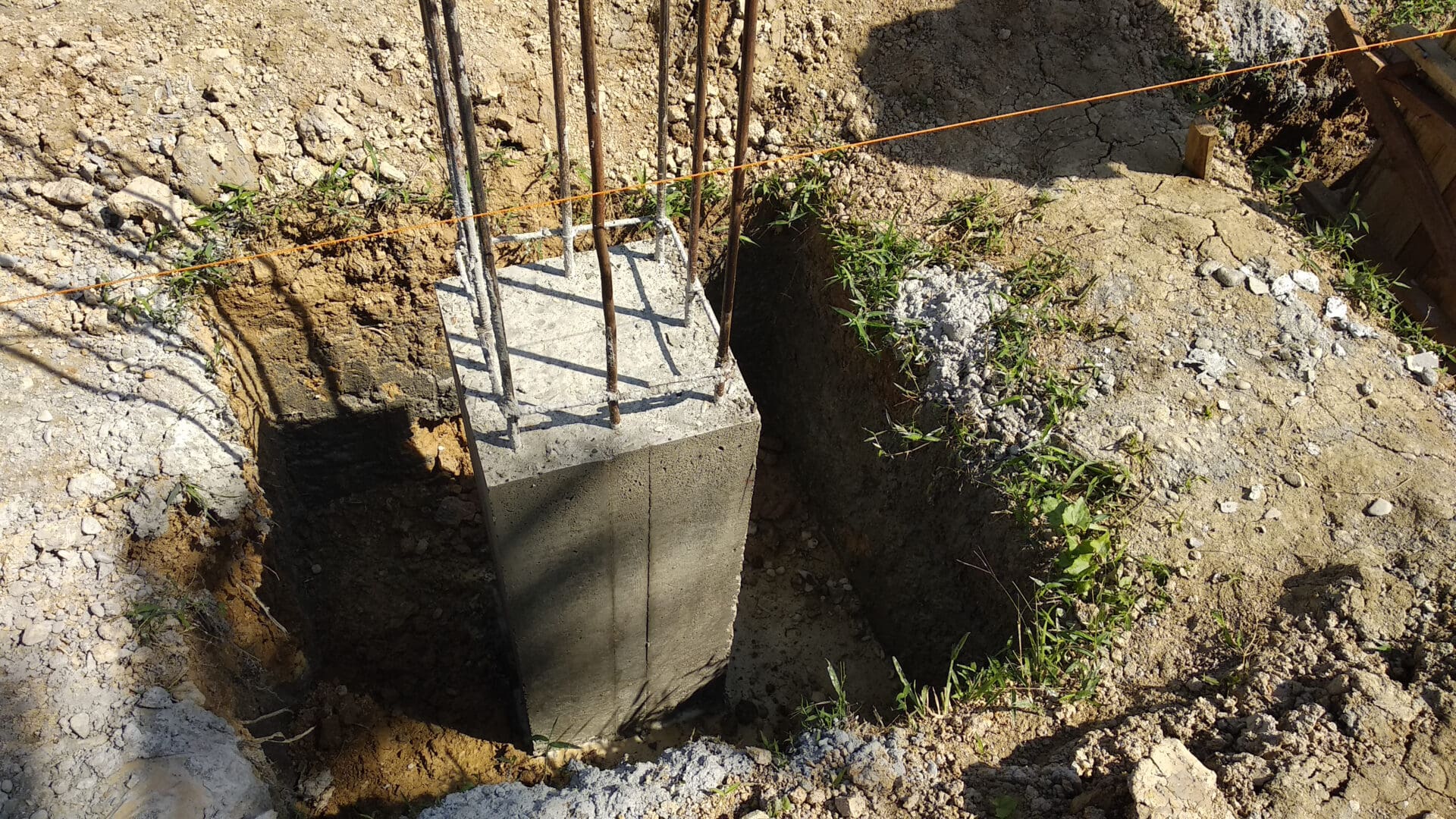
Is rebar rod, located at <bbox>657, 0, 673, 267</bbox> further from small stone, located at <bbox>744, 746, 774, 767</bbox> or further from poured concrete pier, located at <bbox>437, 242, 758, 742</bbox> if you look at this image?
small stone, located at <bbox>744, 746, 774, 767</bbox>

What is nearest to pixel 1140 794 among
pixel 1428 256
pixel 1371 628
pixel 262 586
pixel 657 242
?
pixel 1371 628

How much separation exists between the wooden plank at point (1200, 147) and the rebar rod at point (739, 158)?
2.73 meters

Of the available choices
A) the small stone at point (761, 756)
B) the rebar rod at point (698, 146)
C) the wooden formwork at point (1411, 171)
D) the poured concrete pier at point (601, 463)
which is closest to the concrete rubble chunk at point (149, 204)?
the poured concrete pier at point (601, 463)

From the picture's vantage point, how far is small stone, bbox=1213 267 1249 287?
12.0 feet

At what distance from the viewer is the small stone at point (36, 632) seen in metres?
2.39

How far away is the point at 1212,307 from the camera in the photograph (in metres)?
3.57

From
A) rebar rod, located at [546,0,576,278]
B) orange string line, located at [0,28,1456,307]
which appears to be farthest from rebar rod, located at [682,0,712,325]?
rebar rod, located at [546,0,576,278]

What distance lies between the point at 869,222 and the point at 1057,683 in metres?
2.06

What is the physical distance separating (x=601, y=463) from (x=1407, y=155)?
12.7 ft

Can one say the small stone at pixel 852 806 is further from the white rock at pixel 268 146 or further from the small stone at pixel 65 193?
the small stone at pixel 65 193

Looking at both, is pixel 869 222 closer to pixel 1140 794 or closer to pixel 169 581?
pixel 1140 794

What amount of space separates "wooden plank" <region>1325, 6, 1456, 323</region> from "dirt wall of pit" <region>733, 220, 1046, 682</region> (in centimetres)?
241

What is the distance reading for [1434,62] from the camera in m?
3.83

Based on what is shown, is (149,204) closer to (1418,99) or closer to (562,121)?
(562,121)
